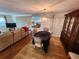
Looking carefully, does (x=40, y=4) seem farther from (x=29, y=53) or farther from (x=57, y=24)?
(x=57, y=24)

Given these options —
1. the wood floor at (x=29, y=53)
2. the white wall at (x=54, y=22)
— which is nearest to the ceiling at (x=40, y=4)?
the wood floor at (x=29, y=53)

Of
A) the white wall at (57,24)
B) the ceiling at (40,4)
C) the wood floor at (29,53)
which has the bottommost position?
the wood floor at (29,53)

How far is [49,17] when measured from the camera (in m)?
6.25

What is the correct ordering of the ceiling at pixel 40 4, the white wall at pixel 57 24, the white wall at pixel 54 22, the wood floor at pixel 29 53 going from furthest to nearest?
the white wall at pixel 54 22
the white wall at pixel 57 24
the wood floor at pixel 29 53
the ceiling at pixel 40 4

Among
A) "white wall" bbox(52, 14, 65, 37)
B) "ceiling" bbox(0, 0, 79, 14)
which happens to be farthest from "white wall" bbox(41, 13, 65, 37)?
"ceiling" bbox(0, 0, 79, 14)

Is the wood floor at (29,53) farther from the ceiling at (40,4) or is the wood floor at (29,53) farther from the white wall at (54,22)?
the white wall at (54,22)

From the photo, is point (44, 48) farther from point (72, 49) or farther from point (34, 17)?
point (34, 17)

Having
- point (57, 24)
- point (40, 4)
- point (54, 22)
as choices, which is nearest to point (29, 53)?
point (40, 4)

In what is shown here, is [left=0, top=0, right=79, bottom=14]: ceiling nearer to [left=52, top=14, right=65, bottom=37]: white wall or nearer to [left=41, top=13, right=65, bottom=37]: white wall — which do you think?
[left=52, top=14, right=65, bottom=37]: white wall

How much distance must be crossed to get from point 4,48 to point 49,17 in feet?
14.9

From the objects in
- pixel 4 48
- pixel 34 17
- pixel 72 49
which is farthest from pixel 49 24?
pixel 4 48

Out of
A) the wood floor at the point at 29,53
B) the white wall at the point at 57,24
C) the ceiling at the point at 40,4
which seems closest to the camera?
the ceiling at the point at 40,4

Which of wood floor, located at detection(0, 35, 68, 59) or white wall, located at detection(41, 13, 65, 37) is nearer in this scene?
wood floor, located at detection(0, 35, 68, 59)

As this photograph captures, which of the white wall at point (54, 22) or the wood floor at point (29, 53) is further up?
the white wall at point (54, 22)
